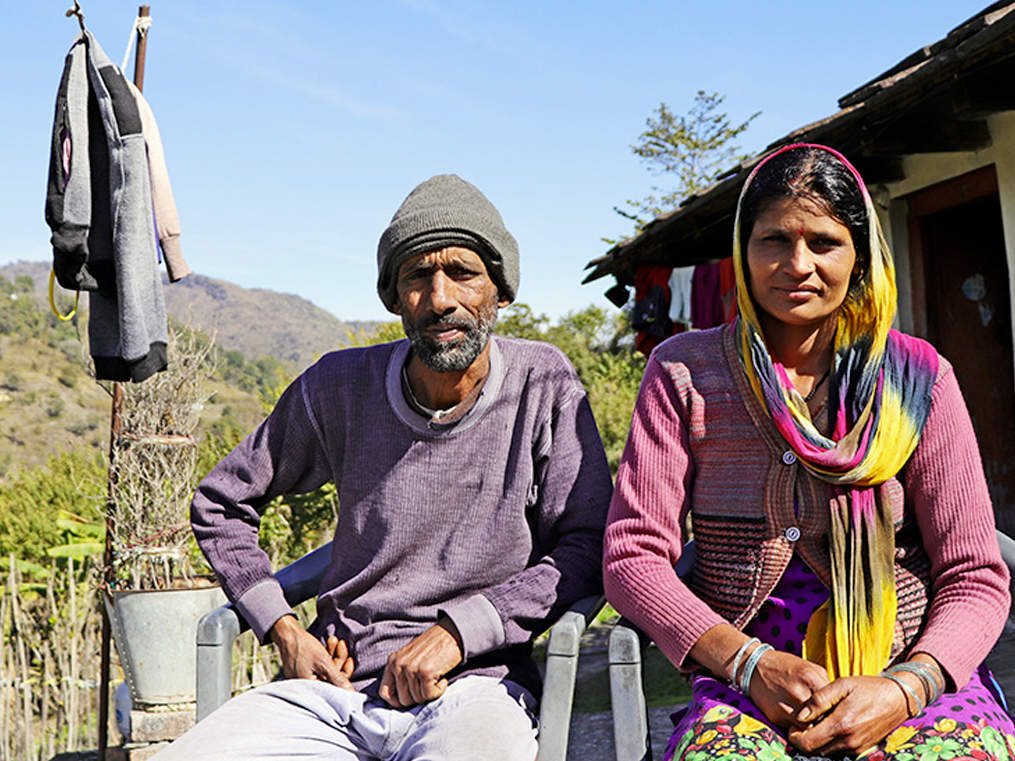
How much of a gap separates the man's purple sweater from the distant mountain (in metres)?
74.9

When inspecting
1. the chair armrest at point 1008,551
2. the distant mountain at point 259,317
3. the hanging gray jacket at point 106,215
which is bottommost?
the chair armrest at point 1008,551

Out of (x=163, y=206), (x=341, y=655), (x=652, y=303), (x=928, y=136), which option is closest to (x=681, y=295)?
(x=652, y=303)

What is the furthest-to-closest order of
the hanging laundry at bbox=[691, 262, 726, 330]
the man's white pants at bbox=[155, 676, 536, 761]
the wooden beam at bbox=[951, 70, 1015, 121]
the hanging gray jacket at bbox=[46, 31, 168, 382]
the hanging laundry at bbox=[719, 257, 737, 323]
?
the hanging laundry at bbox=[691, 262, 726, 330] → the hanging laundry at bbox=[719, 257, 737, 323] → the wooden beam at bbox=[951, 70, 1015, 121] → the hanging gray jacket at bbox=[46, 31, 168, 382] → the man's white pants at bbox=[155, 676, 536, 761]

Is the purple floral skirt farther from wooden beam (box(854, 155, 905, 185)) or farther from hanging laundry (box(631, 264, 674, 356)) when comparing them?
hanging laundry (box(631, 264, 674, 356))

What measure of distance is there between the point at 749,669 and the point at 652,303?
6.26 metres

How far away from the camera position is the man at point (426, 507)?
6.70ft

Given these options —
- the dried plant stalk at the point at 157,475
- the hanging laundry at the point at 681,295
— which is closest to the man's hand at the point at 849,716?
the dried plant stalk at the point at 157,475

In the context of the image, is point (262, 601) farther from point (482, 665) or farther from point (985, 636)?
point (985, 636)

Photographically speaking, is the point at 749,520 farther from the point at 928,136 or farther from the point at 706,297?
the point at 706,297

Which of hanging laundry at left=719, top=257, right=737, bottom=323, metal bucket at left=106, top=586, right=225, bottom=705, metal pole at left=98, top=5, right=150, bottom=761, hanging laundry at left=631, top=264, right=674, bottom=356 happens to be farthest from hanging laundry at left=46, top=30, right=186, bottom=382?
hanging laundry at left=631, top=264, right=674, bottom=356

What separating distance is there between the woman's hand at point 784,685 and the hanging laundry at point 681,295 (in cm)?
572

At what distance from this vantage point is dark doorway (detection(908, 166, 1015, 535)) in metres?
6.20

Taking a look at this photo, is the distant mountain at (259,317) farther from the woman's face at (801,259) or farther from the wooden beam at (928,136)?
the woman's face at (801,259)

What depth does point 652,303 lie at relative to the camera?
787 centimetres
